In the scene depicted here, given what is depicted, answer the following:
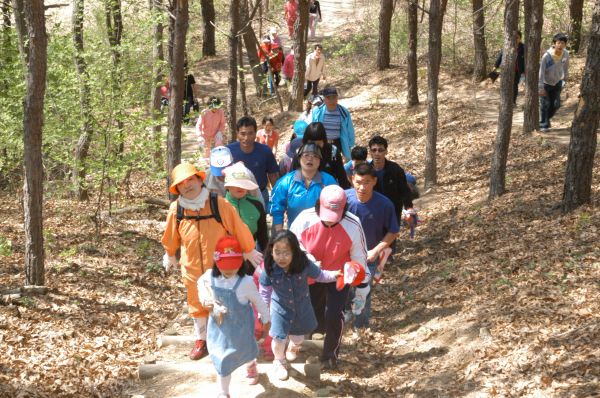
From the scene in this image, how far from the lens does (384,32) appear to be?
903 inches

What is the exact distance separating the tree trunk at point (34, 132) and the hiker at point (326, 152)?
3.29 meters

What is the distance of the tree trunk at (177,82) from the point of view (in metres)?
11.8

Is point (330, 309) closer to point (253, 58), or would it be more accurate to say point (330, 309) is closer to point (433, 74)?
point (433, 74)

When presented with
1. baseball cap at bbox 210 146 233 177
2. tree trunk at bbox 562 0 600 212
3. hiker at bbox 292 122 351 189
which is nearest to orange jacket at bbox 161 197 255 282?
baseball cap at bbox 210 146 233 177

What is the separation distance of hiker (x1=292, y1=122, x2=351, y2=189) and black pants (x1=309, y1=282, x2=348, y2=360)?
262cm

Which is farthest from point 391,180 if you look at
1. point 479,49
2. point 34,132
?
point 479,49

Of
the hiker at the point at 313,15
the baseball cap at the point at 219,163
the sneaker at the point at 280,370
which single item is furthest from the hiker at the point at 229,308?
the hiker at the point at 313,15

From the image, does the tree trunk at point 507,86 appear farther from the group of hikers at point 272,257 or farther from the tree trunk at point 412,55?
the tree trunk at point 412,55

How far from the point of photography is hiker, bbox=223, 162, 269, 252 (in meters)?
7.30

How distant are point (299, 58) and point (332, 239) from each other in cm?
1520

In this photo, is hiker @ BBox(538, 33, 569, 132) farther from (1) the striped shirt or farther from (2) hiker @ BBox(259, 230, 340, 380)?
(2) hiker @ BBox(259, 230, 340, 380)

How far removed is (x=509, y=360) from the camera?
640 centimetres

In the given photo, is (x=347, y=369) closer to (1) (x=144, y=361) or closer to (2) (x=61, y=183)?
(1) (x=144, y=361)

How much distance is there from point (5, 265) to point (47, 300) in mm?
2605
